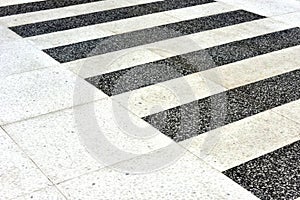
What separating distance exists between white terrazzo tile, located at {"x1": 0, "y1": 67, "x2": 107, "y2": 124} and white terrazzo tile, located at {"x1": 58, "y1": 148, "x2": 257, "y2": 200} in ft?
3.08

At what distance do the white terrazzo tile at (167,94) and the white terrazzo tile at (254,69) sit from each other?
14 cm

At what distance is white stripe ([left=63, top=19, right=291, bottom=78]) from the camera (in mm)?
4823

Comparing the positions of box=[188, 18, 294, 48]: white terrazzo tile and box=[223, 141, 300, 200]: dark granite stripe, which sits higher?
box=[188, 18, 294, 48]: white terrazzo tile

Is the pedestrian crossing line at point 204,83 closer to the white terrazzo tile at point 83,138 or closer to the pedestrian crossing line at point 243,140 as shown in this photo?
the white terrazzo tile at point 83,138

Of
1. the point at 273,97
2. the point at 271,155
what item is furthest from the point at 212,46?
the point at 271,155

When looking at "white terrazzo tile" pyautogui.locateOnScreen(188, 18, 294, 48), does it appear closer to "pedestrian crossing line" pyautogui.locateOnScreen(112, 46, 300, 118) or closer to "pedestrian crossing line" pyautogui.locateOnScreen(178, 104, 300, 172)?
"pedestrian crossing line" pyautogui.locateOnScreen(112, 46, 300, 118)

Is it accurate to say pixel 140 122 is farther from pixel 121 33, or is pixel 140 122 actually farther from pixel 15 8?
pixel 15 8

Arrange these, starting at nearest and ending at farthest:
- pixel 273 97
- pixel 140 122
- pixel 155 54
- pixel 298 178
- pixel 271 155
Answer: pixel 298 178
pixel 271 155
pixel 140 122
pixel 273 97
pixel 155 54

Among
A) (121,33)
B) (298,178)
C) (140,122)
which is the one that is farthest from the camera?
(121,33)

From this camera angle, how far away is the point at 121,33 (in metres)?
5.63

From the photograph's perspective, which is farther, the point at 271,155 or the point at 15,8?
the point at 15,8

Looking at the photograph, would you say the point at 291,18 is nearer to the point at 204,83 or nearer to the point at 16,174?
the point at 204,83

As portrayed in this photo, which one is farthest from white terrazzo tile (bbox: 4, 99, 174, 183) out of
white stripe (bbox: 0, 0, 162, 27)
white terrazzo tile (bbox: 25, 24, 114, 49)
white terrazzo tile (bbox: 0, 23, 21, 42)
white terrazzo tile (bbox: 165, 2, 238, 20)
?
white terrazzo tile (bbox: 165, 2, 238, 20)

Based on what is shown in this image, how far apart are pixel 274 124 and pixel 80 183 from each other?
1550mm
